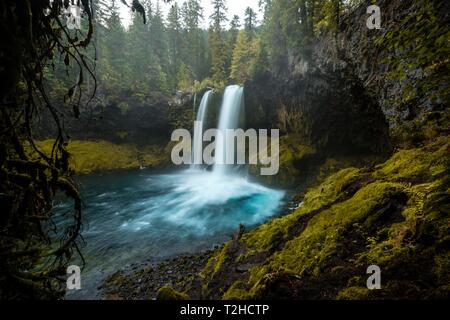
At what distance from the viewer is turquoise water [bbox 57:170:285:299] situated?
1085 cm

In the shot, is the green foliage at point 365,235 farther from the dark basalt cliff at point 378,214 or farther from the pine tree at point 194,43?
the pine tree at point 194,43

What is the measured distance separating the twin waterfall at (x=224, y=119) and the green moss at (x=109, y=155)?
16.8 feet

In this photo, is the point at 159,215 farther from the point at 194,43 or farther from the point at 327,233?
the point at 194,43

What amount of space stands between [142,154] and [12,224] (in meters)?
31.8

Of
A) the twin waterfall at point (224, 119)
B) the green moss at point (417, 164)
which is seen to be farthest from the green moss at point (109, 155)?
the green moss at point (417, 164)

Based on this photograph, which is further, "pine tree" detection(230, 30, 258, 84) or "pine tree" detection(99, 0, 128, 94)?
"pine tree" detection(230, 30, 258, 84)

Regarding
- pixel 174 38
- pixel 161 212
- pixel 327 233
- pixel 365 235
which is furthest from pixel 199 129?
pixel 365 235

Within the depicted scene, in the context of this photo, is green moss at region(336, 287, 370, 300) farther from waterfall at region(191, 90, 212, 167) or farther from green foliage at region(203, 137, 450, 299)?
waterfall at region(191, 90, 212, 167)

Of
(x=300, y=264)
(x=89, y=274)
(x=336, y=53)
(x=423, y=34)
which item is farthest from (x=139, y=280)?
(x=336, y=53)

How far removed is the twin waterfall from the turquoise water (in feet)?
8.71

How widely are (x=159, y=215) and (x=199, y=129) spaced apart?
1711cm

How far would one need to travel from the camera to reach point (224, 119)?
29281 mm

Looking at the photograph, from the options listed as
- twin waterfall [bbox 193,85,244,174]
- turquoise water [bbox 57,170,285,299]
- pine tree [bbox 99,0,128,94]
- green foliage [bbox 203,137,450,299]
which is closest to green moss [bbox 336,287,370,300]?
green foliage [bbox 203,137,450,299]

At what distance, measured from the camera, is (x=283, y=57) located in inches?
907
